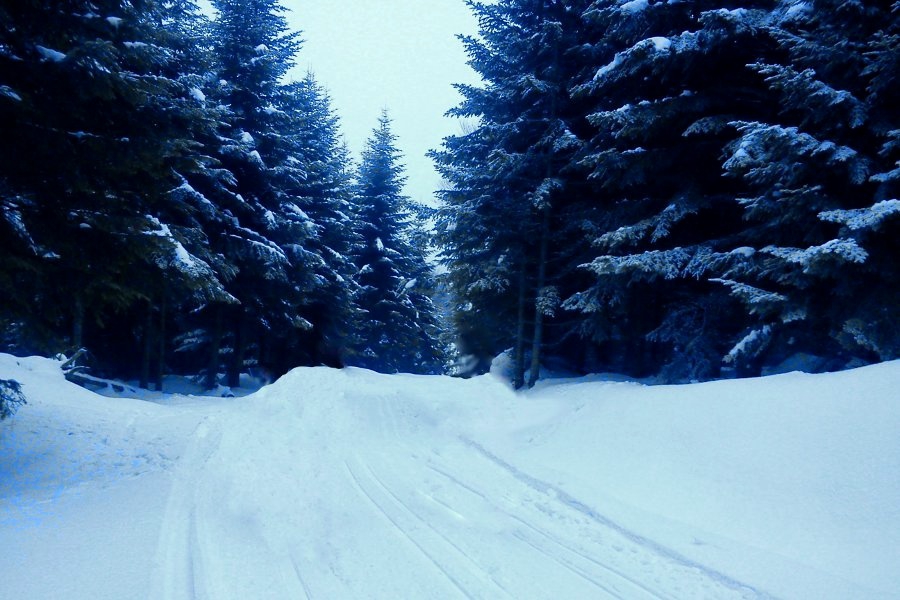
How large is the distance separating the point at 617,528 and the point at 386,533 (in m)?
2.29

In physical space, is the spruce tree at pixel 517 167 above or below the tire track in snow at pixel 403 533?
above

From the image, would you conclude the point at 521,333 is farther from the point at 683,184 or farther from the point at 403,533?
the point at 403,533

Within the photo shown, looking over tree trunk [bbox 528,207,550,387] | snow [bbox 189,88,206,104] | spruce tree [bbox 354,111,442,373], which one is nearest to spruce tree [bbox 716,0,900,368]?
tree trunk [bbox 528,207,550,387]

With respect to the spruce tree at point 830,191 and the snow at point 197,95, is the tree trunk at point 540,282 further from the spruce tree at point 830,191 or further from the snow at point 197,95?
the snow at point 197,95

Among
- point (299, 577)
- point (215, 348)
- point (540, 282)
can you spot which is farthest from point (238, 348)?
point (299, 577)

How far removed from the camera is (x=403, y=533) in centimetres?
477

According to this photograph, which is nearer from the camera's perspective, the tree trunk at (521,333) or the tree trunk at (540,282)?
the tree trunk at (540,282)

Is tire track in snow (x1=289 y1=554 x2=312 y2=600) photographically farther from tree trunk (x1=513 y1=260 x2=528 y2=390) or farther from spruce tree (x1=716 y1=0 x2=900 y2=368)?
tree trunk (x1=513 y1=260 x2=528 y2=390)

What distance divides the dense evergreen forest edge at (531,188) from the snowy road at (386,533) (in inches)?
123

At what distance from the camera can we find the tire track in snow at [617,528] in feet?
12.9

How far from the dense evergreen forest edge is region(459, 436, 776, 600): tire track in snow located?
14.6ft

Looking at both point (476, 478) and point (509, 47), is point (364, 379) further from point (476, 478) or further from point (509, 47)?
point (509, 47)

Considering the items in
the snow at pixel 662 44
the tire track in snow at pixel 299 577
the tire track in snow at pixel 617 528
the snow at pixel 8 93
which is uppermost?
the snow at pixel 662 44

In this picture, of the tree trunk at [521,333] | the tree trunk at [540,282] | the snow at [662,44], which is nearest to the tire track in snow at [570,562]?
the tree trunk at [540,282]
